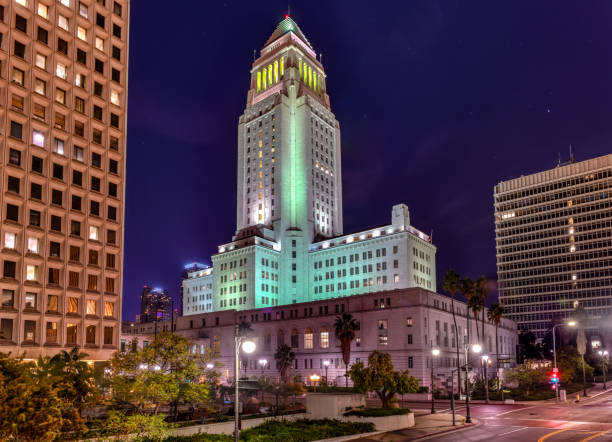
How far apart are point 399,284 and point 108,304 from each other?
7445cm

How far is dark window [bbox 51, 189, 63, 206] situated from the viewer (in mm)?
65356

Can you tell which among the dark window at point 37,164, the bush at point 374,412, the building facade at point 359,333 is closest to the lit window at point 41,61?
the dark window at point 37,164

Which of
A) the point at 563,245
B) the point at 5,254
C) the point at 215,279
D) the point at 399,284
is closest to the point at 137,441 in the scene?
the point at 5,254

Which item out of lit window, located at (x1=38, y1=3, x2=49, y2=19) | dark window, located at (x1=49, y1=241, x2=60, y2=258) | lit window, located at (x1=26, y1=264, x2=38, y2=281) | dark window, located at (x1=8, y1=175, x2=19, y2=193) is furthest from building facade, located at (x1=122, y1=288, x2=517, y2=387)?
lit window, located at (x1=38, y1=3, x2=49, y2=19)

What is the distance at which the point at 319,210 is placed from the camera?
15650 cm

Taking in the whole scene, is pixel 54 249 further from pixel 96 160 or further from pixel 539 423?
pixel 539 423

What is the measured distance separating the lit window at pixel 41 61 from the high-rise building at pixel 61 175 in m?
0.12

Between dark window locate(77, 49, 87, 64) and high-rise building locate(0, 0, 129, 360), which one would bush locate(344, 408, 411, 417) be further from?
dark window locate(77, 49, 87, 64)

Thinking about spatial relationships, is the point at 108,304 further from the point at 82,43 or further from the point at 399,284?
the point at 399,284

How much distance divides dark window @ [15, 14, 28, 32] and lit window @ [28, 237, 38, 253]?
980 inches

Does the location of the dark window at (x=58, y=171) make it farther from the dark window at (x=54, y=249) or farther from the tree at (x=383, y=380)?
the tree at (x=383, y=380)

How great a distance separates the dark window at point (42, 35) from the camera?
2589 inches

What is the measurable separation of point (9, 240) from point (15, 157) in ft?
31.5

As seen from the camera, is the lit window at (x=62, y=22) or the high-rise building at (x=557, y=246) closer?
the lit window at (x=62, y=22)
